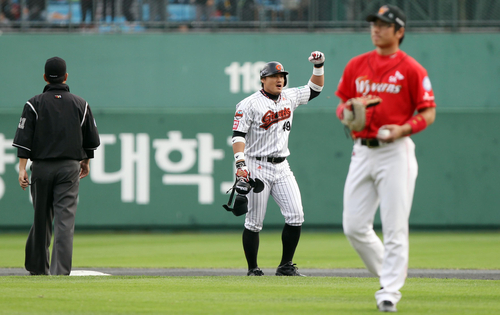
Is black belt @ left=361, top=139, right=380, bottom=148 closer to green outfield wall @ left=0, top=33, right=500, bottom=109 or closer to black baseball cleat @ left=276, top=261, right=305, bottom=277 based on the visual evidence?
black baseball cleat @ left=276, top=261, right=305, bottom=277

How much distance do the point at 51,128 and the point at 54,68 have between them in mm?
633

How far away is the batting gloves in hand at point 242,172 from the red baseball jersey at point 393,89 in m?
2.20

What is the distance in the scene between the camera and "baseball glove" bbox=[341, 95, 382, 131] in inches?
198

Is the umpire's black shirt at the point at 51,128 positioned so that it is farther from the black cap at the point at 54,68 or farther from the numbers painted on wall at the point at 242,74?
→ the numbers painted on wall at the point at 242,74

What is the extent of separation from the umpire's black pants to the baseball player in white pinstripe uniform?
1.82 metres

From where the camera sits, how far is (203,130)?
14492mm

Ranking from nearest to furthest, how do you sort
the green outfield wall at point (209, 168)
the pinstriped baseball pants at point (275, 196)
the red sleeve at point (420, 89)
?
1. the red sleeve at point (420, 89)
2. the pinstriped baseball pants at point (275, 196)
3. the green outfield wall at point (209, 168)

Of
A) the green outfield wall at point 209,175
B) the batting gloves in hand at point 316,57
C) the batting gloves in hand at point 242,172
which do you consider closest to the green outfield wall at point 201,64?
the green outfield wall at point 209,175

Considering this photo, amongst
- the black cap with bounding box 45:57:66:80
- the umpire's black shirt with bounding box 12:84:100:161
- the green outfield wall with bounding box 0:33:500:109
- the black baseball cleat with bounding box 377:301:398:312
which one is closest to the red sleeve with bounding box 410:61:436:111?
the black baseball cleat with bounding box 377:301:398:312

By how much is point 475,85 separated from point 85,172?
1004 cm

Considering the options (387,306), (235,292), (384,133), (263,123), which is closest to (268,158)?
(263,123)

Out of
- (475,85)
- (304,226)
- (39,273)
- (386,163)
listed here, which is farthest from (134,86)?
(386,163)

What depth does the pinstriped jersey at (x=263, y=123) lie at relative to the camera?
7574 mm

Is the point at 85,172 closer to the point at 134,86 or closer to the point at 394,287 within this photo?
the point at 394,287
